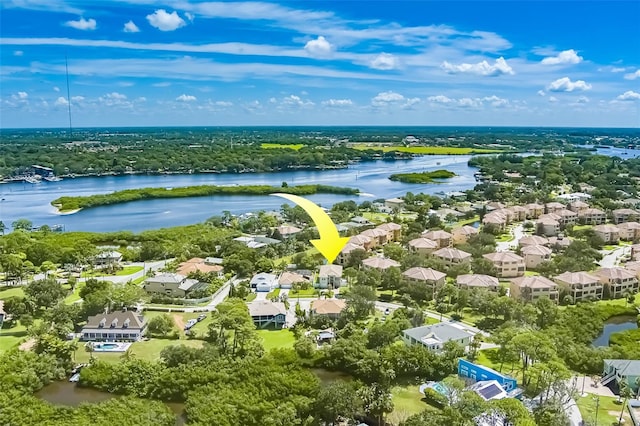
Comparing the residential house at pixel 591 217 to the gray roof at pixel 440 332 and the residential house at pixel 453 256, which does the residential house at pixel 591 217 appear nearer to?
the residential house at pixel 453 256

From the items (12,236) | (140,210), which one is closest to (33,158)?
(140,210)

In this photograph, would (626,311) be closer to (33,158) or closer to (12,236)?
(12,236)

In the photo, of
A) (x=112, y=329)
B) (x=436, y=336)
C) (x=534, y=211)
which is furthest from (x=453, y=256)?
(x=534, y=211)

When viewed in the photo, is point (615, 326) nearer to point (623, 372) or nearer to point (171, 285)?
point (623, 372)

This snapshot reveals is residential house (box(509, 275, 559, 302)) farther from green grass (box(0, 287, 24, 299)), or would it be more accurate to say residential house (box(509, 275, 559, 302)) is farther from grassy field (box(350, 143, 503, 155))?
grassy field (box(350, 143, 503, 155))

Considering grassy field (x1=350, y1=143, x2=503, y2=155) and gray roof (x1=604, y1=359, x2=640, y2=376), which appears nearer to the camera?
gray roof (x1=604, y1=359, x2=640, y2=376)

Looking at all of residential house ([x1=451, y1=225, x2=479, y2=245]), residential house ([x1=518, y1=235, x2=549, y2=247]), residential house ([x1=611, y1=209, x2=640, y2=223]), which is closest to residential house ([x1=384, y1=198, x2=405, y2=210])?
residential house ([x1=451, y1=225, x2=479, y2=245])

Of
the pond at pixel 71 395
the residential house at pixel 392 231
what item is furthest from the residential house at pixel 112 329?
the residential house at pixel 392 231
